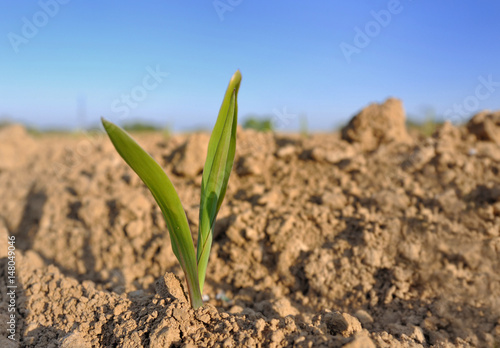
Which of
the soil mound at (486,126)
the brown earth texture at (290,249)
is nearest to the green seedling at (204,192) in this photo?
the brown earth texture at (290,249)

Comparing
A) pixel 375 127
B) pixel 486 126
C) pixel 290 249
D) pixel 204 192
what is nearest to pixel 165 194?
pixel 204 192

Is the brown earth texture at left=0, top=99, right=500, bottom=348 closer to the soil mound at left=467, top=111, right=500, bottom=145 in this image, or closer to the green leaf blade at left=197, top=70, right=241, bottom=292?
the soil mound at left=467, top=111, right=500, bottom=145

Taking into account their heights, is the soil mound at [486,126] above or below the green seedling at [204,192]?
above

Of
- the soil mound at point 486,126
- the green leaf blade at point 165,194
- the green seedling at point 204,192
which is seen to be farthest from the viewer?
the soil mound at point 486,126

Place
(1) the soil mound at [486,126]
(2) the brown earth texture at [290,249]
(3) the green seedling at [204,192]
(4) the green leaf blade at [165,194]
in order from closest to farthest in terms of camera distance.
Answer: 1. (4) the green leaf blade at [165,194]
2. (3) the green seedling at [204,192]
3. (2) the brown earth texture at [290,249]
4. (1) the soil mound at [486,126]

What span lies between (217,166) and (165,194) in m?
0.22

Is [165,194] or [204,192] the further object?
[204,192]

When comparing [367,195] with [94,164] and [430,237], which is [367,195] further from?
[94,164]

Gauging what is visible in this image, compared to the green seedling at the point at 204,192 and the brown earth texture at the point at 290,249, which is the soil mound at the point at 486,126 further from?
the green seedling at the point at 204,192

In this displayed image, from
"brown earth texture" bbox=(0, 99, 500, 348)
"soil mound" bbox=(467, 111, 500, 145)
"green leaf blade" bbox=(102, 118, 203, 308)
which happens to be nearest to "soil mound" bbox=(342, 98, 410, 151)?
"brown earth texture" bbox=(0, 99, 500, 348)

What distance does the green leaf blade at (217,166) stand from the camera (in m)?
1.30

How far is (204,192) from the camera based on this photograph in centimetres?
136

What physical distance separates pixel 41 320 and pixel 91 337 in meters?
0.29

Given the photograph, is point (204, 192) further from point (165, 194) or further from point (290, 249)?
point (290, 249)
